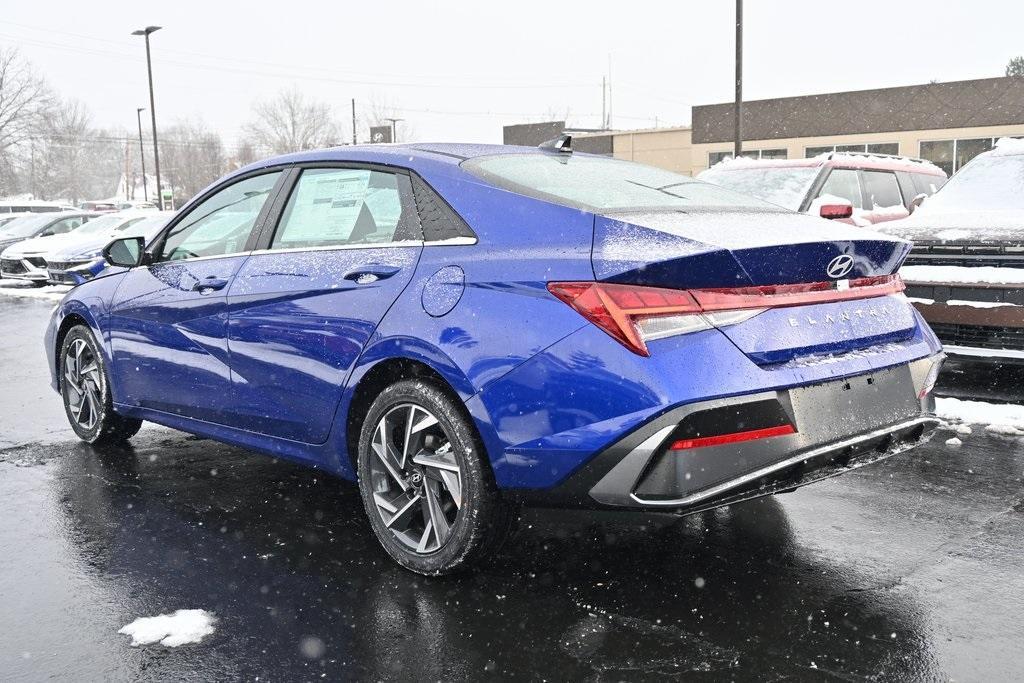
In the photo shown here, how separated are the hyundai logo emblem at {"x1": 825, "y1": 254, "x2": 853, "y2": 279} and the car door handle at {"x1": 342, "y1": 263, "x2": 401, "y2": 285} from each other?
1.56 metres

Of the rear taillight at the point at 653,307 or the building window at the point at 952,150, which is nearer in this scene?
the rear taillight at the point at 653,307

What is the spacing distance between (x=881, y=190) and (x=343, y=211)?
8.56m

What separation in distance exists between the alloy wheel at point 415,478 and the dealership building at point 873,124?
3270 cm

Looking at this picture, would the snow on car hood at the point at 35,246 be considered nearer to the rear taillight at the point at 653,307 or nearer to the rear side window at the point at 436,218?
the rear side window at the point at 436,218

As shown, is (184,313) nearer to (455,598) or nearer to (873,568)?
(455,598)

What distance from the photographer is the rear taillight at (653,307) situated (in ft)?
9.59

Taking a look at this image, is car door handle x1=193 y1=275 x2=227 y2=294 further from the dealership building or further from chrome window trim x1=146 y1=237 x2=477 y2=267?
the dealership building

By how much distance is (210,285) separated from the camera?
4535 mm

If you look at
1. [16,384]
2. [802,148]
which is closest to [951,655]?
[16,384]

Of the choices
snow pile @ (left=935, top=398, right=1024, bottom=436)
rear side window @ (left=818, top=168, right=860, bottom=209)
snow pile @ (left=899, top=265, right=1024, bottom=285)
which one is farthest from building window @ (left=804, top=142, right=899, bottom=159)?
snow pile @ (left=935, top=398, right=1024, bottom=436)

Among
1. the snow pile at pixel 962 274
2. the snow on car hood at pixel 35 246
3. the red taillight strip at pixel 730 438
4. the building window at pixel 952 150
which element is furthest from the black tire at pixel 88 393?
the building window at pixel 952 150

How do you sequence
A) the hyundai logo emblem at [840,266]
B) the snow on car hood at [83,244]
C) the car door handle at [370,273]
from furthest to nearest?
the snow on car hood at [83,244] < the car door handle at [370,273] < the hyundai logo emblem at [840,266]

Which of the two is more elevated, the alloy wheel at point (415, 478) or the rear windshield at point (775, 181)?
the rear windshield at point (775, 181)

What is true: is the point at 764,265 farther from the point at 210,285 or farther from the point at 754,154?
Result: the point at 754,154
